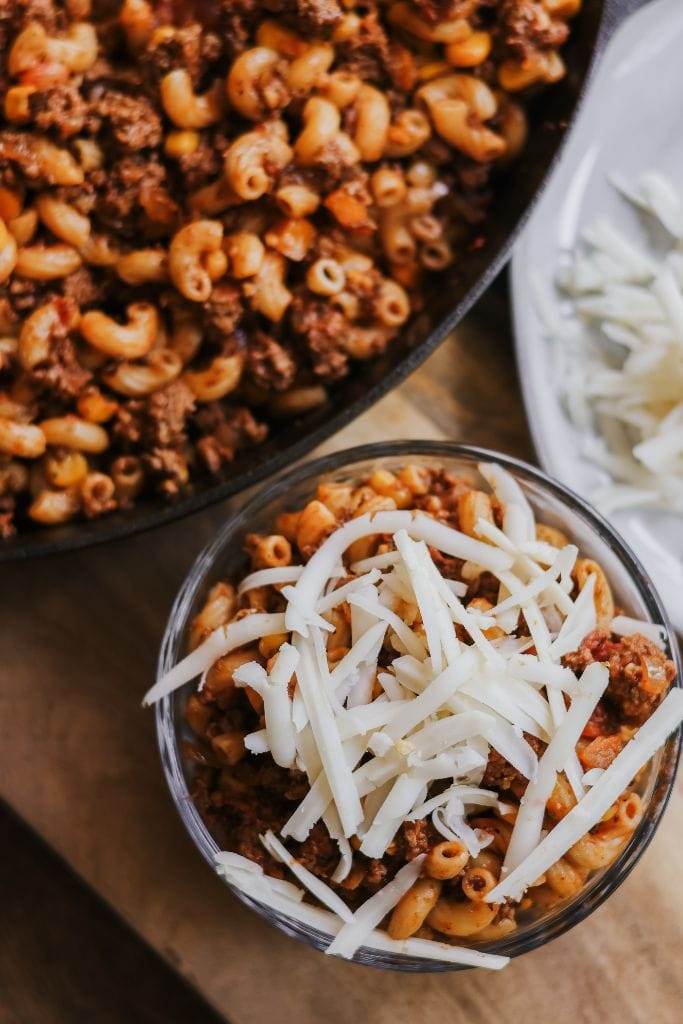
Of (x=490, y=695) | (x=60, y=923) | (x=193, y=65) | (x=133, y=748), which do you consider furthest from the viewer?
(x=60, y=923)

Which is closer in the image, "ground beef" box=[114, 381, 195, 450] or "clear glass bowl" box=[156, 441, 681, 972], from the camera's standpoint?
"clear glass bowl" box=[156, 441, 681, 972]

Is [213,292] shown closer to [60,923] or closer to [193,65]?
[193,65]

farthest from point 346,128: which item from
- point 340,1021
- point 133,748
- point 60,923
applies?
point 60,923

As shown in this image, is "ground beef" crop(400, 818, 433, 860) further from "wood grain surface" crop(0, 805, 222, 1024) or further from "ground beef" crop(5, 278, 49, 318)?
"wood grain surface" crop(0, 805, 222, 1024)

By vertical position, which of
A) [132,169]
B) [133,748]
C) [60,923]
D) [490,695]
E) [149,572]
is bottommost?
[60,923]

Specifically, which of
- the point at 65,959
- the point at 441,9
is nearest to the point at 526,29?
the point at 441,9

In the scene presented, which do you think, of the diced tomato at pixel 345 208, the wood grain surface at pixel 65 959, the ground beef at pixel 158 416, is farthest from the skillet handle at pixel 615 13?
the wood grain surface at pixel 65 959

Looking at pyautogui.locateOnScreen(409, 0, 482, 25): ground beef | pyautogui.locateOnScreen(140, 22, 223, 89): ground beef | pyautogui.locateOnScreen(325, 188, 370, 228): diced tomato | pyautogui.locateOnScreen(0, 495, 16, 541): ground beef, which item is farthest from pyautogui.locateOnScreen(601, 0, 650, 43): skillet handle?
pyautogui.locateOnScreen(0, 495, 16, 541): ground beef
